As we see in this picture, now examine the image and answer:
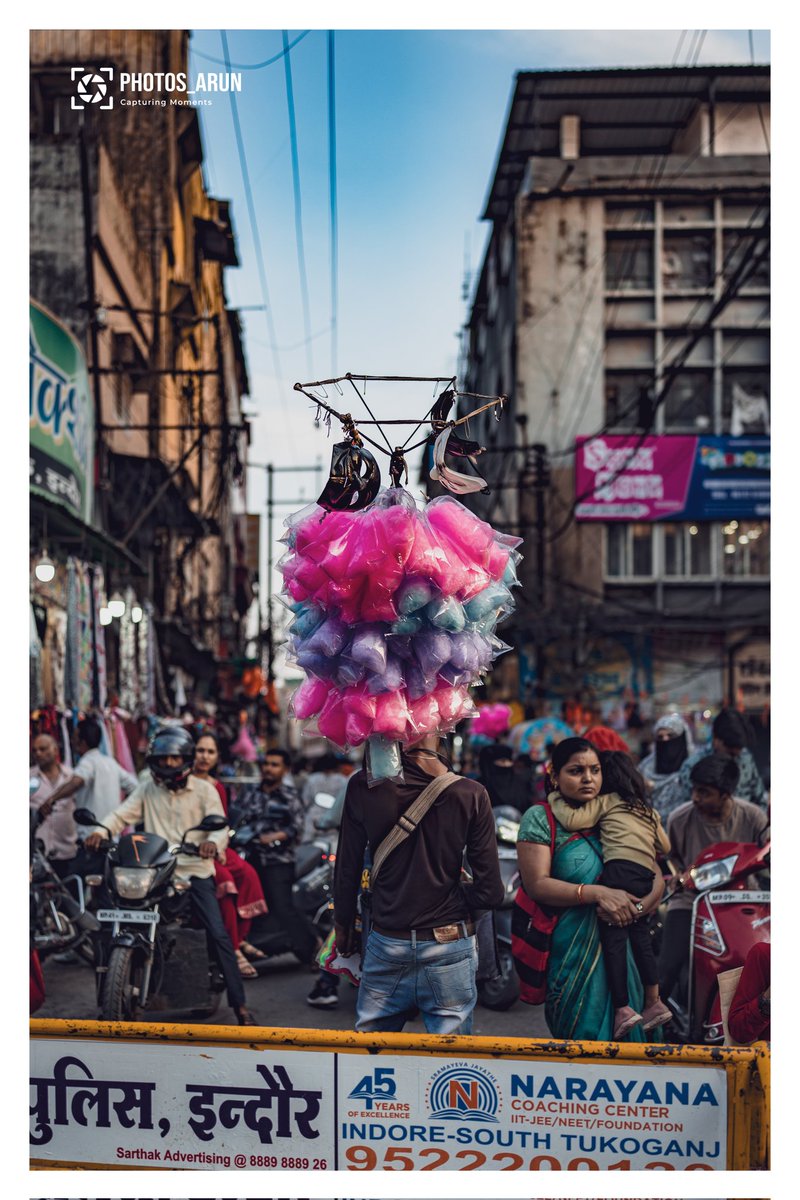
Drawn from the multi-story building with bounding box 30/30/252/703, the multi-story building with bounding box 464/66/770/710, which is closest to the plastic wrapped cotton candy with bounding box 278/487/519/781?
the multi-story building with bounding box 30/30/252/703

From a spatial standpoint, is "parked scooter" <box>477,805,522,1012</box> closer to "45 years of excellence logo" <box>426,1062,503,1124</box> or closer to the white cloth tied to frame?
the white cloth tied to frame

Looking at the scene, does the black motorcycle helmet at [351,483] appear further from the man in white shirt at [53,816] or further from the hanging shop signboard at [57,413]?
the hanging shop signboard at [57,413]

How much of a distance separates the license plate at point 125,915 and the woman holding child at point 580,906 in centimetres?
233

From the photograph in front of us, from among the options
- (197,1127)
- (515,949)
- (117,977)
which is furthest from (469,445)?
(117,977)

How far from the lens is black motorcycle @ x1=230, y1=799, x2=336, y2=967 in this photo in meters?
7.07

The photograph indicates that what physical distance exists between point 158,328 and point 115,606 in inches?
411

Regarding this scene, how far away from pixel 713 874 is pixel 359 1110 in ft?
7.43

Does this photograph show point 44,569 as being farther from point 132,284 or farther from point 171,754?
point 132,284

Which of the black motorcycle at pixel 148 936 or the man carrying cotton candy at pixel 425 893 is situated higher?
the man carrying cotton candy at pixel 425 893

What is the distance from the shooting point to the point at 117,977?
5.48m

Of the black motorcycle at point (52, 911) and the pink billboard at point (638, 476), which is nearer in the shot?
the black motorcycle at point (52, 911)

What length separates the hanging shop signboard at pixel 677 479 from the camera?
28.8 meters

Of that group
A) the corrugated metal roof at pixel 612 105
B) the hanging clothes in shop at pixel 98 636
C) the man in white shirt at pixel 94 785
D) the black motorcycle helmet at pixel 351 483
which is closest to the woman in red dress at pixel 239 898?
the man in white shirt at pixel 94 785

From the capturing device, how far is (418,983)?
3.87 metres
